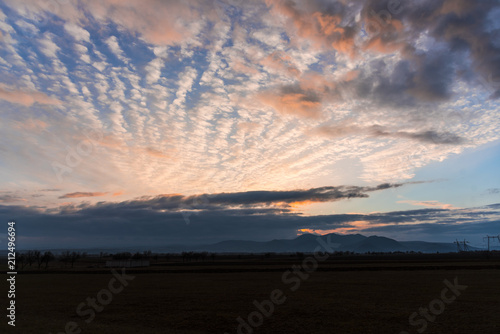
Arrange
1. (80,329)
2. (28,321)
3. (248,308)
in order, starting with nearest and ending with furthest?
(80,329)
(28,321)
(248,308)

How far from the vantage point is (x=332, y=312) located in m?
27.0

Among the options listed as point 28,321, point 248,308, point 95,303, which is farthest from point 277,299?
point 28,321

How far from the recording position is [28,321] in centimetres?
2408

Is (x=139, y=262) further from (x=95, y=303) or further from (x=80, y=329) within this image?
(x=80, y=329)

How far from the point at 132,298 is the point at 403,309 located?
26.8 m

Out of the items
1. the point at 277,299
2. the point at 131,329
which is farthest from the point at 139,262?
the point at 131,329

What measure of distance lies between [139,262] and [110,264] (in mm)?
9038

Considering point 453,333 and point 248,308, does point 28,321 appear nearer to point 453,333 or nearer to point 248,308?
point 248,308

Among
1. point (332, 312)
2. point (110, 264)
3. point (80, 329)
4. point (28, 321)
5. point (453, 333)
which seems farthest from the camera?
point (110, 264)

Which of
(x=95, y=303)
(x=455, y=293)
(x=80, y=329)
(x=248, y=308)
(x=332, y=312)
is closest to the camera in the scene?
(x=80, y=329)

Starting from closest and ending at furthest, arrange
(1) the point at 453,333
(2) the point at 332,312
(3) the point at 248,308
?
(1) the point at 453,333 < (2) the point at 332,312 < (3) the point at 248,308

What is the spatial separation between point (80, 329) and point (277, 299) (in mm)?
18205

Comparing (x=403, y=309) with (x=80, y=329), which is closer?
Answer: (x=80, y=329)

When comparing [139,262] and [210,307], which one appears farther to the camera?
[139,262]
